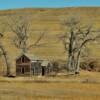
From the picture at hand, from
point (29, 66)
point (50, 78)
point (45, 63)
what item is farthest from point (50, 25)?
point (50, 78)

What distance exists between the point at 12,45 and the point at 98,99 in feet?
234

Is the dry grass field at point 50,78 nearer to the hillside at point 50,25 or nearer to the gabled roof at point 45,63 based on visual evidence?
the hillside at point 50,25

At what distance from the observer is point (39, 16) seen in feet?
493

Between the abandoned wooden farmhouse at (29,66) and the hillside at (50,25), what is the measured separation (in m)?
10.3

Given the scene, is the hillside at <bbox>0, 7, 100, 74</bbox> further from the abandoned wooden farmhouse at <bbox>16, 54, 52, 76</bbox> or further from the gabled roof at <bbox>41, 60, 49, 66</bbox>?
the abandoned wooden farmhouse at <bbox>16, 54, 52, 76</bbox>

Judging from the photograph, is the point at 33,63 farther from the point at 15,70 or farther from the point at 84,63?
the point at 84,63

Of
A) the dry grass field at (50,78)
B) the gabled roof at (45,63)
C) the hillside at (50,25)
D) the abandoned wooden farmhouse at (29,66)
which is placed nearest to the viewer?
the dry grass field at (50,78)

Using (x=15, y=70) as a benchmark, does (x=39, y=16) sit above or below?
above

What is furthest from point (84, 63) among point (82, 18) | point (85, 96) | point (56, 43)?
point (82, 18)

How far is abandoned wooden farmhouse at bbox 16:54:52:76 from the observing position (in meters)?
79.8

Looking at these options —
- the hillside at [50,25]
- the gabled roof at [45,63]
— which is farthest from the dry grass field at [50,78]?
the gabled roof at [45,63]

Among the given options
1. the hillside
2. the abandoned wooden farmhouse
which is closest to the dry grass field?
the hillside

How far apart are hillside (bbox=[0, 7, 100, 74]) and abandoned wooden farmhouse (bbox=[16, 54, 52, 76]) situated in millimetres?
10319

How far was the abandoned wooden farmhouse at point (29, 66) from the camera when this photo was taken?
79.8 meters
